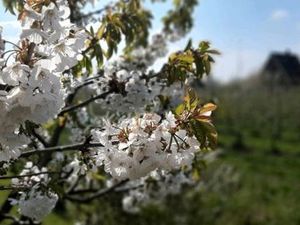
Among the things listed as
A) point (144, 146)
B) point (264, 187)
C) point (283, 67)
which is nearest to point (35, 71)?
point (144, 146)

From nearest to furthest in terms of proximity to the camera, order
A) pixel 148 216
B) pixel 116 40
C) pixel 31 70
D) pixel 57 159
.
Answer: pixel 31 70 → pixel 116 40 → pixel 57 159 → pixel 148 216

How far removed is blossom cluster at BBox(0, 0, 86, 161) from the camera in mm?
1852

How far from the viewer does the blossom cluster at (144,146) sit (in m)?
2.15

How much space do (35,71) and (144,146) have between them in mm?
524

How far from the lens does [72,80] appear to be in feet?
9.52

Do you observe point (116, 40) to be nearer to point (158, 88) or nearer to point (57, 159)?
point (158, 88)

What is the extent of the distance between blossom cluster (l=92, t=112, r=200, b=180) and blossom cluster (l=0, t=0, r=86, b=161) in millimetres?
328

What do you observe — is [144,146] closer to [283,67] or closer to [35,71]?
[35,71]

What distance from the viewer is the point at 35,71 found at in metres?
1.85

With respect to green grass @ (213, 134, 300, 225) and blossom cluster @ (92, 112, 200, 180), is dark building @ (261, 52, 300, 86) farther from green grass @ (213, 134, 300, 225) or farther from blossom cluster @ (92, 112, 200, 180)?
blossom cluster @ (92, 112, 200, 180)

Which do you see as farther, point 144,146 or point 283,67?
point 283,67

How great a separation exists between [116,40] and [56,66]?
1699mm

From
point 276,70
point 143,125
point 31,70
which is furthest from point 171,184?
point 276,70

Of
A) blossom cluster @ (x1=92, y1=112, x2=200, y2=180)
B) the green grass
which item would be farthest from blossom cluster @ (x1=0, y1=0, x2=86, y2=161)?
the green grass
